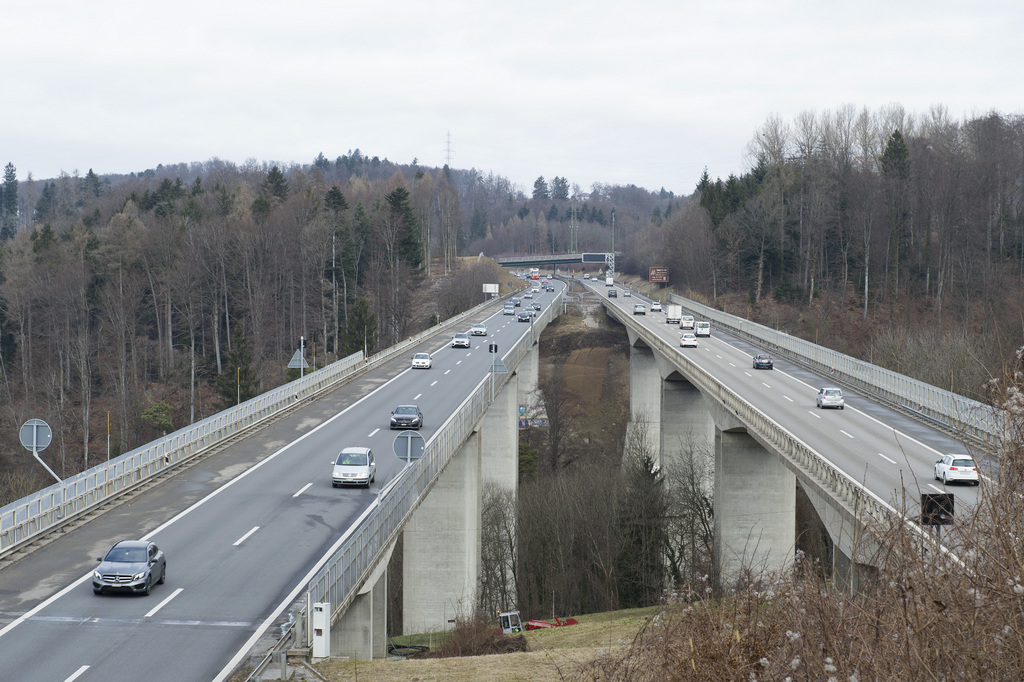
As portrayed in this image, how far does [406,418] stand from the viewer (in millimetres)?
39625

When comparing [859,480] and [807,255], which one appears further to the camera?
[807,255]

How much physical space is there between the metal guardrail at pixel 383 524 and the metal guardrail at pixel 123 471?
7.46 meters

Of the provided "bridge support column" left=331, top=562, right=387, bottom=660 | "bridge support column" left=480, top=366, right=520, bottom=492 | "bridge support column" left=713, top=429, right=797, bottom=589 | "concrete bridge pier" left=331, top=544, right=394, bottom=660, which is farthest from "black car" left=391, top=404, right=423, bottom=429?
"bridge support column" left=480, top=366, right=520, bottom=492

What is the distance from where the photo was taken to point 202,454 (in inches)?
1335

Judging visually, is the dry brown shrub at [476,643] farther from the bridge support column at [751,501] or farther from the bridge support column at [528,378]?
the bridge support column at [528,378]

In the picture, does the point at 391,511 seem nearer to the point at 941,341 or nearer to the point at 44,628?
the point at 44,628

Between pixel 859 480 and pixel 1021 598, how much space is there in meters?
20.3

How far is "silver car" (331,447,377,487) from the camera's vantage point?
30.5 meters

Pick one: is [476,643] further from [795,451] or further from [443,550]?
[795,451]

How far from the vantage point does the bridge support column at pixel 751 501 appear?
→ 1649 inches

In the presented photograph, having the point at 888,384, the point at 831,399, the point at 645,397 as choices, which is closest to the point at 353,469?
the point at 831,399

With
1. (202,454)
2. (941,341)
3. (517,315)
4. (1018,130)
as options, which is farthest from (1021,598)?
(1018,130)

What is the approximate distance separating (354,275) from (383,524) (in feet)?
290

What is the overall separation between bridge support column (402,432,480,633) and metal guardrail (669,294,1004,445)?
62.5ft
